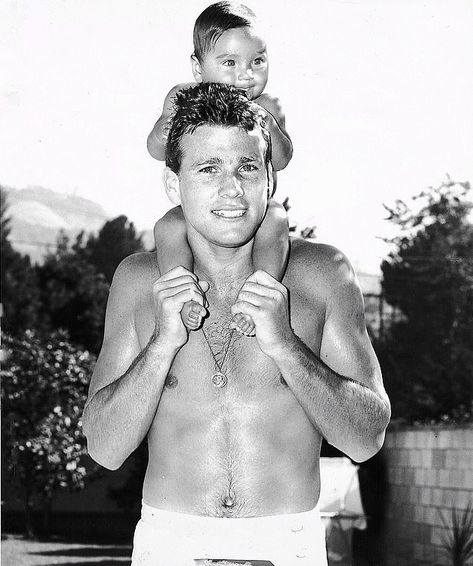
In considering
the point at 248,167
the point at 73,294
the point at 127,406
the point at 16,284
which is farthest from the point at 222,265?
the point at 16,284

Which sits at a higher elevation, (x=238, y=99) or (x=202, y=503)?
(x=238, y=99)

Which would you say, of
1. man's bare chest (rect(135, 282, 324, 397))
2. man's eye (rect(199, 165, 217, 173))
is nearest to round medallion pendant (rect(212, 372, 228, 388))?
man's bare chest (rect(135, 282, 324, 397))

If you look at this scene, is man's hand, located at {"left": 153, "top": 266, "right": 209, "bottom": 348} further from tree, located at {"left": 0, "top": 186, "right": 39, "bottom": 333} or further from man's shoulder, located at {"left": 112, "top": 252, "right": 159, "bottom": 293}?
tree, located at {"left": 0, "top": 186, "right": 39, "bottom": 333}

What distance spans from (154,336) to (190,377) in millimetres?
153

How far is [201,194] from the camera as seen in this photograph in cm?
162

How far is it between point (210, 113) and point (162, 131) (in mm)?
194

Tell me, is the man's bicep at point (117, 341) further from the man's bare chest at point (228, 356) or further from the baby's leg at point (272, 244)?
the baby's leg at point (272, 244)

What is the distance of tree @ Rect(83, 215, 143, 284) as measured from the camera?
721cm

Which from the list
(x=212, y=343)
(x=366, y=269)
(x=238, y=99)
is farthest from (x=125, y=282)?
(x=366, y=269)

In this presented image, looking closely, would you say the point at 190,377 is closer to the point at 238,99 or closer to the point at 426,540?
the point at 238,99

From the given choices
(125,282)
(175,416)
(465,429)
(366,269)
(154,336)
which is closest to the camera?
(154,336)

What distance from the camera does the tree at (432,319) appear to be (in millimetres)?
7551

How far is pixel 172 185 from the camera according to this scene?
1721mm

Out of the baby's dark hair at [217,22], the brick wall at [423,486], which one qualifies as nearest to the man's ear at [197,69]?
the baby's dark hair at [217,22]
